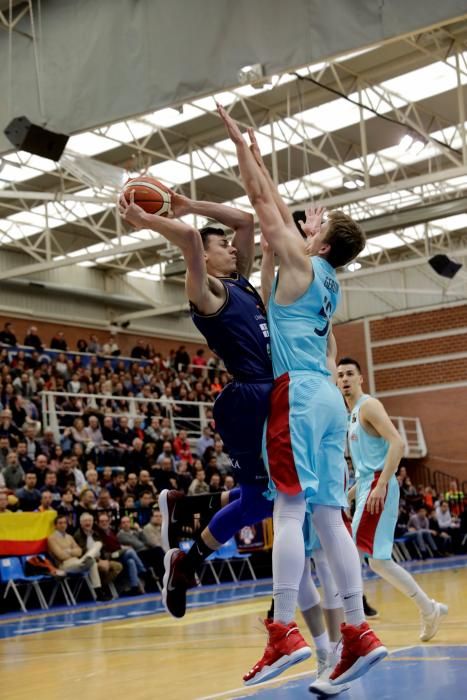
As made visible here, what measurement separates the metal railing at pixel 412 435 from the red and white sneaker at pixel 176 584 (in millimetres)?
23845

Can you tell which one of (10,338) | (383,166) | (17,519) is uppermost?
(383,166)

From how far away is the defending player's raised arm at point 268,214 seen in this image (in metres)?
4.38

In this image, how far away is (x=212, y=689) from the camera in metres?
4.59

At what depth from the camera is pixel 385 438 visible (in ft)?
21.7

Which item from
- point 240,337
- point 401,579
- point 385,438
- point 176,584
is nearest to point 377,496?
point 385,438

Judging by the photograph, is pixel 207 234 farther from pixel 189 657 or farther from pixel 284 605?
pixel 189 657

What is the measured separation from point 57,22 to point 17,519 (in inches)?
253

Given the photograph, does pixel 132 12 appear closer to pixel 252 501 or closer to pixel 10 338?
pixel 252 501

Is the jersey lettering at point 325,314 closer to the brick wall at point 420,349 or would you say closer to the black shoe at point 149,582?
the black shoe at point 149,582

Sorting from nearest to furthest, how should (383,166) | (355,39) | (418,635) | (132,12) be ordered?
1. (418,635)
2. (355,39)
3. (132,12)
4. (383,166)

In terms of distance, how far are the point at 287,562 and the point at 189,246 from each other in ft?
4.76

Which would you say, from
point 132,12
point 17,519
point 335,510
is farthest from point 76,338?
point 335,510

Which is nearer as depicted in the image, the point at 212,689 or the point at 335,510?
the point at 335,510

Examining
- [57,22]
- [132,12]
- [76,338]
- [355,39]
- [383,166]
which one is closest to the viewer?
[355,39]
